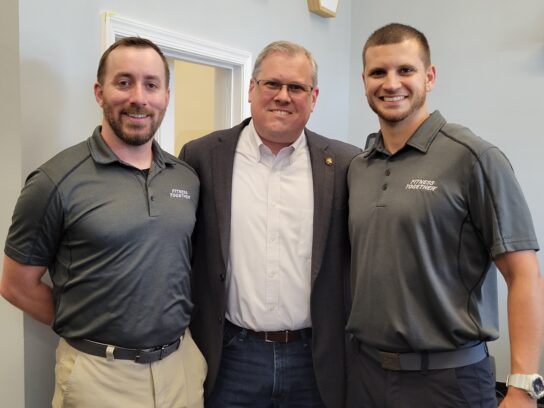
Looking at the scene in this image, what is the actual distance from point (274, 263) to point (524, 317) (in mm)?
763

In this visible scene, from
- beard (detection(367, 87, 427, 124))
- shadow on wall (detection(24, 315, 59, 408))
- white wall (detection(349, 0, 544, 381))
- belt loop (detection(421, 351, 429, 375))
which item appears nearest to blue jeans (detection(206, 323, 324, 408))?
belt loop (detection(421, 351, 429, 375))

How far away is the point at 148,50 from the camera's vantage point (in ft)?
4.99

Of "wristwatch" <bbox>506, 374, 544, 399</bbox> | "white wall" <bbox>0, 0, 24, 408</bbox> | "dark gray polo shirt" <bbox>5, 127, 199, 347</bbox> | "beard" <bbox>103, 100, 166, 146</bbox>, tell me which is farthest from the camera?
"white wall" <bbox>0, 0, 24, 408</bbox>

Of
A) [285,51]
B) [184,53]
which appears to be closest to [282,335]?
[285,51]

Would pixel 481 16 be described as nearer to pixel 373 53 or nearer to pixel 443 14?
pixel 443 14

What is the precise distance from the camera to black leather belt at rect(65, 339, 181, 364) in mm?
1388

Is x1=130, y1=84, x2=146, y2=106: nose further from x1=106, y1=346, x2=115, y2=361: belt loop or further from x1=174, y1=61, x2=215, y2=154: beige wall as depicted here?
x1=174, y1=61, x2=215, y2=154: beige wall

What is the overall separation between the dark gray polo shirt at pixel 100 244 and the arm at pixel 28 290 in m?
0.04

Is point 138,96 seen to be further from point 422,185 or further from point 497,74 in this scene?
point 497,74

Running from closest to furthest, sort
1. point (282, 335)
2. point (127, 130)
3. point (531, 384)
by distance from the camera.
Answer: point (531, 384) → point (127, 130) → point (282, 335)

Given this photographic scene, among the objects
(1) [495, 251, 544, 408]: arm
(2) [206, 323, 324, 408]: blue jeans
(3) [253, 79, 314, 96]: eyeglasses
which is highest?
(3) [253, 79, 314, 96]: eyeglasses

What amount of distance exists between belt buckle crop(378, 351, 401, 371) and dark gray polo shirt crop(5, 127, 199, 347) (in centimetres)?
63

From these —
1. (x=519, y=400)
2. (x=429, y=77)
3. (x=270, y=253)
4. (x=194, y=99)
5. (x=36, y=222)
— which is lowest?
(x=519, y=400)

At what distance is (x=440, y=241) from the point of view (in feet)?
4.58
